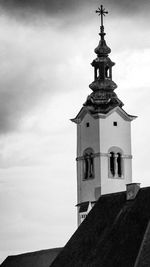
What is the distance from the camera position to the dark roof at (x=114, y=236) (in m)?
55.4

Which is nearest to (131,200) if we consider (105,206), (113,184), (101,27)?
(105,206)

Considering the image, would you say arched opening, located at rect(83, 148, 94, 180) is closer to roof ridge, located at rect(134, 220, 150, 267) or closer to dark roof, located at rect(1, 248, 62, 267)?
dark roof, located at rect(1, 248, 62, 267)

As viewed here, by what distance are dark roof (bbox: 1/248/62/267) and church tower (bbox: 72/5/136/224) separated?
225 inches

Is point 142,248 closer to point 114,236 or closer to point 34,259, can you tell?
point 114,236

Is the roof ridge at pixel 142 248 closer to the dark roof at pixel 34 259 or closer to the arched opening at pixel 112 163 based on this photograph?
the dark roof at pixel 34 259

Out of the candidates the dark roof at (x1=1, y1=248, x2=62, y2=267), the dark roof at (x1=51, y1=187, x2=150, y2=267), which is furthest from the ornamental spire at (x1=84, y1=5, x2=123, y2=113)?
the dark roof at (x1=51, y1=187, x2=150, y2=267)

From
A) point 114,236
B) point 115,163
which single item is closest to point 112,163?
point 115,163

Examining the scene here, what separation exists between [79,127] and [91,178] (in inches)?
187

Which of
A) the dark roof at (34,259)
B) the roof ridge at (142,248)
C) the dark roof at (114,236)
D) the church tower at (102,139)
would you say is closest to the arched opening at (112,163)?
the church tower at (102,139)

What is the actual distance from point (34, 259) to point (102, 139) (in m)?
11.8

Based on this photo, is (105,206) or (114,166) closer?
(105,206)

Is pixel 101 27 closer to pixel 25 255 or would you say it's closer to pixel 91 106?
pixel 91 106

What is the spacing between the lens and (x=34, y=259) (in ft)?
292

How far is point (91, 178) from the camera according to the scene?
92375 millimetres
